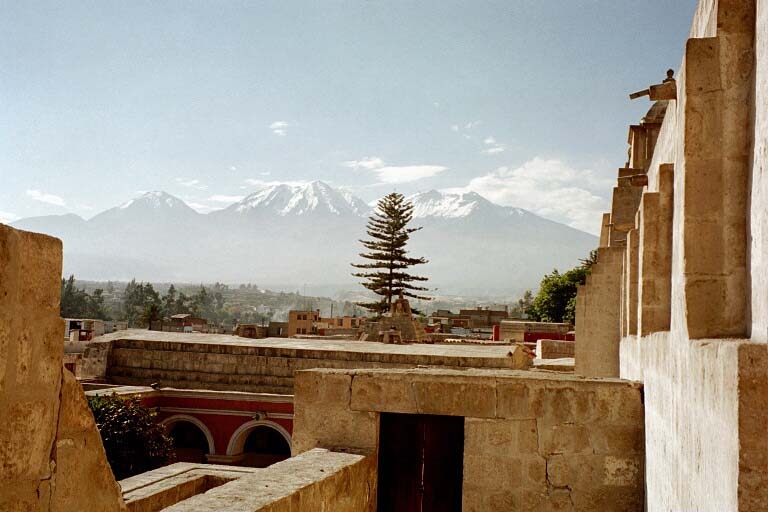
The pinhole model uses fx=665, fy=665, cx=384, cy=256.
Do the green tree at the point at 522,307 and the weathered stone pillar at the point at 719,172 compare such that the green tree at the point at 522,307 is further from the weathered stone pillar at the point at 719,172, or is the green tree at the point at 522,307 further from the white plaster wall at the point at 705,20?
the weathered stone pillar at the point at 719,172

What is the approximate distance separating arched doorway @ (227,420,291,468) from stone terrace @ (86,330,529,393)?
129cm

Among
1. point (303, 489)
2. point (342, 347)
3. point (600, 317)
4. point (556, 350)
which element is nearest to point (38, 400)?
point (303, 489)

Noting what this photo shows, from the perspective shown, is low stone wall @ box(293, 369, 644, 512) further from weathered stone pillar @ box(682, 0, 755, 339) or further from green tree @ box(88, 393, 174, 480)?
green tree @ box(88, 393, 174, 480)

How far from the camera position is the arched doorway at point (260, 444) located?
68.5 feet

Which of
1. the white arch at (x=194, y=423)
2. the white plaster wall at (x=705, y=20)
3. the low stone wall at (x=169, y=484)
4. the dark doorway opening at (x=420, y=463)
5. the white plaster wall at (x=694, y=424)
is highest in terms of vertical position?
the white plaster wall at (x=705, y=20)

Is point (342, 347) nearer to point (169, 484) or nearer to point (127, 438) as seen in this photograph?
point (127, 438)

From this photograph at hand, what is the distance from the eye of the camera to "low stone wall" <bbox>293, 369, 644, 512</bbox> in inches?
192

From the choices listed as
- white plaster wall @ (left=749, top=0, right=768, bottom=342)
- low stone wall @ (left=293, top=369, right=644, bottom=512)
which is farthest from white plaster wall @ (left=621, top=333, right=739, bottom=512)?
low stone wall @ (left=293, top=369, right=644, bottom=512)

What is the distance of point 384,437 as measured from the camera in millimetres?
5457

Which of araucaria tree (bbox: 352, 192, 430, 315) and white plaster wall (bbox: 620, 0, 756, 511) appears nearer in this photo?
white plaster wall (bbox: 620, 0, 756, 511)

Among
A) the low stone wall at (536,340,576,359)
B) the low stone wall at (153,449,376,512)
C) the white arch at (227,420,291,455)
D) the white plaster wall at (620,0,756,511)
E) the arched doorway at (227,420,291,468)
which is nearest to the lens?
the white plaster wall at (620,0,756,511)

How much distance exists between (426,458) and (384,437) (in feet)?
1.32

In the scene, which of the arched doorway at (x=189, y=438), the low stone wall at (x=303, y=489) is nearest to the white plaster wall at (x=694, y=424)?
the low stone wall at (x=303, y=489)

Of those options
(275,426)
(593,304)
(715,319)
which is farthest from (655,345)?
(275,426)
